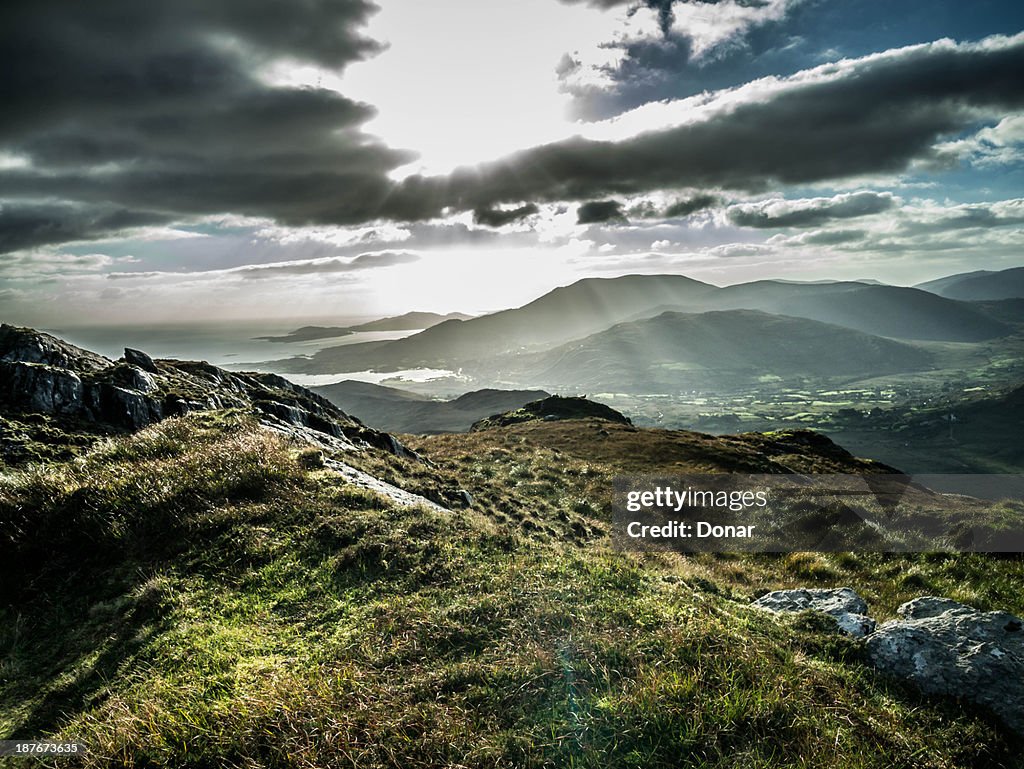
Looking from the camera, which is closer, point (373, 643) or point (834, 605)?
point (373, 643)

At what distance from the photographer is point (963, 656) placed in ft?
23.1

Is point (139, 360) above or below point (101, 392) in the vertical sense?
above

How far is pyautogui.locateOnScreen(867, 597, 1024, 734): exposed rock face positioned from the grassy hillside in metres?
0.31

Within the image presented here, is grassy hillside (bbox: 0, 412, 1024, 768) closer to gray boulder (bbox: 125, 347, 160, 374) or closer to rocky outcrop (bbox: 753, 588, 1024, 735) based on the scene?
rocky outcrop (bbox: 753, 588, 1024, 735)

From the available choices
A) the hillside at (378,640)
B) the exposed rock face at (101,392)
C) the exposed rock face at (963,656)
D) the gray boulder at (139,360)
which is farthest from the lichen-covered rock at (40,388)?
the exposed rock face at (963,656)

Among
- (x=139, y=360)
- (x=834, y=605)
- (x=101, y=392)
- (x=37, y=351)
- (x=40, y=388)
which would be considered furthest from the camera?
(x=139, y=360)

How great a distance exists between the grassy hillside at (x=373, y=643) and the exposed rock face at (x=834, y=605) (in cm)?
55

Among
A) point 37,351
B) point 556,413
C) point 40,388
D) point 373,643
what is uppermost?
point 37,351

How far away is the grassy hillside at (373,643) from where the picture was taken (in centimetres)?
520

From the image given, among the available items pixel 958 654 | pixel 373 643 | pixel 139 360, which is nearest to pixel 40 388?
pixel 139 360

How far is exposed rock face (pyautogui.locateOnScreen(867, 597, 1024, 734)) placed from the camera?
6555 mm

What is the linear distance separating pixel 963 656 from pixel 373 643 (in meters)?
8.94

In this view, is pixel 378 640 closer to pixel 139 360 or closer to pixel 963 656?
pixel 963 656

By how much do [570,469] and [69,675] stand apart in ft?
88.4
